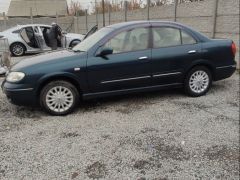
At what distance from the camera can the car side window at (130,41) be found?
5970 millimetres

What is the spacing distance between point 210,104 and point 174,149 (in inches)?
88.2

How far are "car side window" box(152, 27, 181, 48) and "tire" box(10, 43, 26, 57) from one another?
1039 centimetres

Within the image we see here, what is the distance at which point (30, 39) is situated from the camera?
15.3m

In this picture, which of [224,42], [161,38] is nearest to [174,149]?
[161,38]

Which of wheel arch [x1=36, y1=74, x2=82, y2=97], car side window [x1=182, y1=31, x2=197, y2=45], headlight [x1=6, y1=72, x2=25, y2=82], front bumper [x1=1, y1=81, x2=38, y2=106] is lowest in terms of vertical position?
front bumper [x1=1, y1=81, x2=38, y2=106]

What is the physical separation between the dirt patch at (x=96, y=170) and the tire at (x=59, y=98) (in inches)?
78.2

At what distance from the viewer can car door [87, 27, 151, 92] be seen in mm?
5781

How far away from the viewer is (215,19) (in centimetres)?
952

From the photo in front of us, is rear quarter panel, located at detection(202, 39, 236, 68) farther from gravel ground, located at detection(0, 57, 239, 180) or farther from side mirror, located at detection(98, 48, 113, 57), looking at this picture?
side mirror, located at detection(98, 48, 113, 57)

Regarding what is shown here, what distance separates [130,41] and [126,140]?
2239 mm

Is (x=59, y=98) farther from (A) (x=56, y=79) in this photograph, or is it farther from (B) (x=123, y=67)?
(B) (x=123, y=67)

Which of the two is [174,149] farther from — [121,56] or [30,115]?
[30,115]

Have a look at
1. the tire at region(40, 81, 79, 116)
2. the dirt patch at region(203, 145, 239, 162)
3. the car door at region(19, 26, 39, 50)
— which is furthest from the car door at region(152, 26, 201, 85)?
the car door at region(19, 26, 39, 50)

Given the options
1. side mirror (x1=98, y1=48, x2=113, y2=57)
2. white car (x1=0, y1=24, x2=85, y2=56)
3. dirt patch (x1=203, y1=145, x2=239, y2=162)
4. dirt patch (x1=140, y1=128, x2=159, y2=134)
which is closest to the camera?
dirt patch (x1=203, y1=145, x2=239, y2=162)
